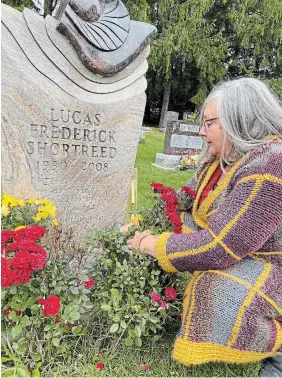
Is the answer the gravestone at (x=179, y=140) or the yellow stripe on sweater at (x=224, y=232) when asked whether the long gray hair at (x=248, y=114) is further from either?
the gravestone at (x=179, y=140)

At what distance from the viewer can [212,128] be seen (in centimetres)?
195

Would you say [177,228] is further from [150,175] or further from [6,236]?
[150,175]

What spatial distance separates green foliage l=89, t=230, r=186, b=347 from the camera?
1962 millimetres

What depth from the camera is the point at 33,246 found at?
1.78 metres

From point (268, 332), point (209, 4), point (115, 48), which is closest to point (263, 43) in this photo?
point (209, 4)

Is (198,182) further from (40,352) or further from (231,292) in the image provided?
(40,352)

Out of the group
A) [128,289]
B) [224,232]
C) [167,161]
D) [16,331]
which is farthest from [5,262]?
[167,161]

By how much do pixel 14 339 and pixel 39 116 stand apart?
1334mm

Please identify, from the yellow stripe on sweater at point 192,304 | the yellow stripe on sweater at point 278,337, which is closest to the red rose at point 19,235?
the yellow stripe on sweater at point 192,304

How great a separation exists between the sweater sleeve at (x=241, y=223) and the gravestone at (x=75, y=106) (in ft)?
4.25

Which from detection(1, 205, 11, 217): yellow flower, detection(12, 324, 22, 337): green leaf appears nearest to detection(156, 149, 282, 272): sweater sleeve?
detection(12, 324, 22, 337): green leaf

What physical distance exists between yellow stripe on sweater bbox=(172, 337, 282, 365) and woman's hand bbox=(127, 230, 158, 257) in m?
0.41

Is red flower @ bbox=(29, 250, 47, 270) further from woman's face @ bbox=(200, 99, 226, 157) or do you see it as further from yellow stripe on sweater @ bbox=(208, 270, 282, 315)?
woman's face @ bbox=(200, 99, 226, 157)

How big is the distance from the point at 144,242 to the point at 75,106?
3.93 ft
